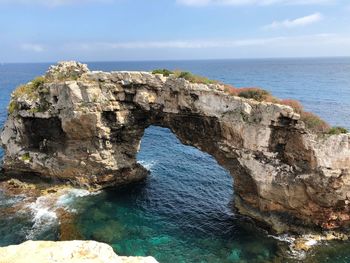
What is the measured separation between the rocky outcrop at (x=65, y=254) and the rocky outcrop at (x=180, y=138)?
19.6 metres

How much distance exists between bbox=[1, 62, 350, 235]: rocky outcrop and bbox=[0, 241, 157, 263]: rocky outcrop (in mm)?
19626

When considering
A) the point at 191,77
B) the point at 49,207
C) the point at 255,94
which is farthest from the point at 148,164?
the point at 255,94

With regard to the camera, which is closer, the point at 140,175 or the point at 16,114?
the point at 16,114

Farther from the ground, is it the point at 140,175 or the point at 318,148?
the point at 318,148

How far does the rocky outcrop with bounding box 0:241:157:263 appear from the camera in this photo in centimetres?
1577

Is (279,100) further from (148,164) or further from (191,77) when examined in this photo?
(148,164)

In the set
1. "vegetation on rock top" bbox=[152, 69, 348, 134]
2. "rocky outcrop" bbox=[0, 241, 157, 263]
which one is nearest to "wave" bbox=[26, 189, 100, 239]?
"rocky outcrop" bbox=[0, 241, 157, 263]

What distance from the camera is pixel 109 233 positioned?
3325 cm

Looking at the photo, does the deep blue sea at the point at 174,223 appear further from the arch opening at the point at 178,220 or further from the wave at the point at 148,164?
the wave at the point at 148,164

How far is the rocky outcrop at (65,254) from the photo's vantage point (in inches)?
621

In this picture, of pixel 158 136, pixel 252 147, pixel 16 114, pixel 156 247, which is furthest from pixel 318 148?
pixel 158 136

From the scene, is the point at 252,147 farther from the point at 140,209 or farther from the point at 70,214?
the point at 70,214

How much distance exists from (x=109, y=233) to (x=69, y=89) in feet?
54.1

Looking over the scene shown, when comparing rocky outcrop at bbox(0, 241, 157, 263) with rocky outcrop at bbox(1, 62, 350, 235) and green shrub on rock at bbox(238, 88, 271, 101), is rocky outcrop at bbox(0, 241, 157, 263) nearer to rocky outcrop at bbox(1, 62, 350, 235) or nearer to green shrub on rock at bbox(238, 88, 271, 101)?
rocky outcrop at bbox(1, 62, 350, 235)
